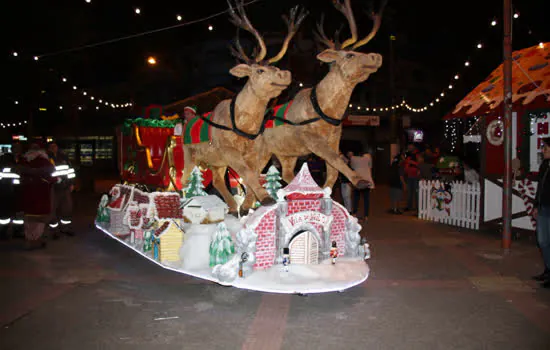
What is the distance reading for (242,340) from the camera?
145 inches

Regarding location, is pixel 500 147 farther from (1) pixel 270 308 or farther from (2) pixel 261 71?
(1) pixel 270 308

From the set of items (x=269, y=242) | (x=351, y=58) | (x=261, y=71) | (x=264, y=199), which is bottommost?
(x=269, y=242)

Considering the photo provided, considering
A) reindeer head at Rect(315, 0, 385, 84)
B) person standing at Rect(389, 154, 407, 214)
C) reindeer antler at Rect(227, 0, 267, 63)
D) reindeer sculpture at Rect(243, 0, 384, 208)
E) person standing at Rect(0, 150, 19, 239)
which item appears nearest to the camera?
reindeer head at Rect(315, 0, 385, 84)

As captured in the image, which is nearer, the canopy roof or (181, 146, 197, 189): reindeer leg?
(181, 146, 197, 189): reindeer leg

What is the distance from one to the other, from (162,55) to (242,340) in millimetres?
20586

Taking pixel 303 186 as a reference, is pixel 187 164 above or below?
above

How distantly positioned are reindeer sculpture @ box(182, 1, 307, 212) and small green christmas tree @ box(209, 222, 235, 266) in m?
0.52

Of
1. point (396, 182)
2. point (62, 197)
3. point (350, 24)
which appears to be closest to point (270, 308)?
point (350, 24)

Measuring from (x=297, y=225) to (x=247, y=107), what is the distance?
1599 mm

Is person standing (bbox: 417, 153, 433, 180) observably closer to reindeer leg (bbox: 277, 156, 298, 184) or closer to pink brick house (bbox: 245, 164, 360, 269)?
reindeer leg (bbox: 277, 156, 298, 184)

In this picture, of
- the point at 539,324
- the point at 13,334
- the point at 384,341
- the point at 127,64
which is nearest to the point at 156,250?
the point at 13,334

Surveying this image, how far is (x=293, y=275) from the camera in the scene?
184 inches

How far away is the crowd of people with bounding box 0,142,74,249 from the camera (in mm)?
7145

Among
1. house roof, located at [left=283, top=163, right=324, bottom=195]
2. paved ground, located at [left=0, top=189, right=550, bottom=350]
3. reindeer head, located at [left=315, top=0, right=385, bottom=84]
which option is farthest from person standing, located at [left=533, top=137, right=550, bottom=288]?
house roof, located at [left=283, top=163, right=324, bottom=195]
